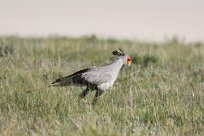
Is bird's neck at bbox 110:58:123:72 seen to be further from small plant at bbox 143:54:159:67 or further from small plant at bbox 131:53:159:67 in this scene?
small plant at bbox 143:54:159:67

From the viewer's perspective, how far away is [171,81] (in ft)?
38.4

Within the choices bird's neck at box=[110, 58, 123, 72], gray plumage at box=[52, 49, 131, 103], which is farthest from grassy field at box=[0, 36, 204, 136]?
bird's neck at box=[110, 58, 123, 72]

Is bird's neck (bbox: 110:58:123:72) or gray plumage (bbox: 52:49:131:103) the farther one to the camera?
bird's neck (bbox: 110:58:123:72)

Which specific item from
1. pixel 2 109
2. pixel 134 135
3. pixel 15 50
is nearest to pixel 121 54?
pixel 2 109

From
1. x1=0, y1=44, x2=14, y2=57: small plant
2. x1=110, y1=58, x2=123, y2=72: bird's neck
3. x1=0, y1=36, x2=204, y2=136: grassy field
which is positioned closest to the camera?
x1=0, y1=36, x2=204, y2=136: grassy field

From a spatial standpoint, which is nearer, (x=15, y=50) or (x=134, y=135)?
(x=134, y=135)

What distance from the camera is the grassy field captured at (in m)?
7.12

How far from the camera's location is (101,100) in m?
8.98

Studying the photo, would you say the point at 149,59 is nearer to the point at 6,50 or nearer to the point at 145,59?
the point at 145,59

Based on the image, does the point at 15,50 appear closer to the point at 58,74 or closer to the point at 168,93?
the point at 58,74

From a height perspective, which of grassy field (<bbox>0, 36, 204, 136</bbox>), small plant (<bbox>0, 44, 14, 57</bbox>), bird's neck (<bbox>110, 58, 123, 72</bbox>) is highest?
bird's neck (<bbox>110, 58, 123, 72</bbox>)

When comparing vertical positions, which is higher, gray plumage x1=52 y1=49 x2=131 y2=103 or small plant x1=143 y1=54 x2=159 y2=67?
gray plumage x1=52 y1=49 x2=131 y2=103

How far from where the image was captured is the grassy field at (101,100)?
7.12 metres

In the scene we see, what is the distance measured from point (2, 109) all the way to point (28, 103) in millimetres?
391
